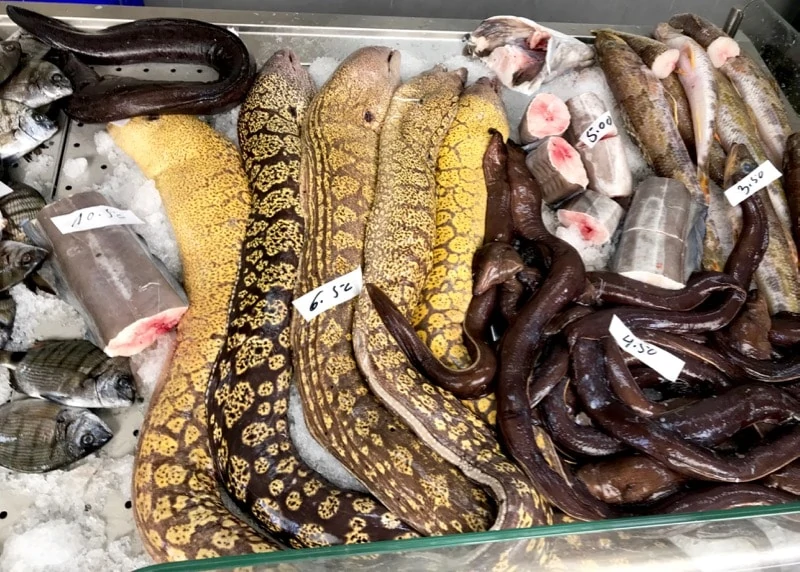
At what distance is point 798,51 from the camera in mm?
3262

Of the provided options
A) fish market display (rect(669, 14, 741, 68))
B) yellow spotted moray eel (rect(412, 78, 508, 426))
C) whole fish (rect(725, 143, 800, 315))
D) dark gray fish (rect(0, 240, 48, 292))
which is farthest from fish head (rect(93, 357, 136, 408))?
fish market display (rect(669, 14, 741, 68))

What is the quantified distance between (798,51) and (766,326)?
1920 millimetres

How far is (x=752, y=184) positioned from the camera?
2.48 meters

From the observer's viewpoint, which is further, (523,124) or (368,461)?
(523,124)

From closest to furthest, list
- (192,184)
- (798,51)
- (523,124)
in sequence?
(192,184)
(523,124)
(798,51)

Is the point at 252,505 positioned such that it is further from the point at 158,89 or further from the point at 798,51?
the point at 798,51

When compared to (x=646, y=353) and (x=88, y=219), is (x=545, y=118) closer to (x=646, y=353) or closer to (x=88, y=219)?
(x=646, y=353)

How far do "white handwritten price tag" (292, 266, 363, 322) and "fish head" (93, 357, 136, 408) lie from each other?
0.62 metres

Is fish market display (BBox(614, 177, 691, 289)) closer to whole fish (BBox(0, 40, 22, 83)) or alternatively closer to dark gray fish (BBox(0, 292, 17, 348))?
dark gray fish (BBox(0, 292, 17, 348))

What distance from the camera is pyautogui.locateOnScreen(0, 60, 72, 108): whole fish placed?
8.25 ft

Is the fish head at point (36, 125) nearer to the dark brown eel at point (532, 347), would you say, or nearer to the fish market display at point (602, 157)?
the dark brown eel at point (532, 347)

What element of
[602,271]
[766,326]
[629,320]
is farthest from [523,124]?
[766,326]

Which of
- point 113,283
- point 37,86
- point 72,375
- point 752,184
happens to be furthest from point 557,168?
point 37,86

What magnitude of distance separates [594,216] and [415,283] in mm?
805
